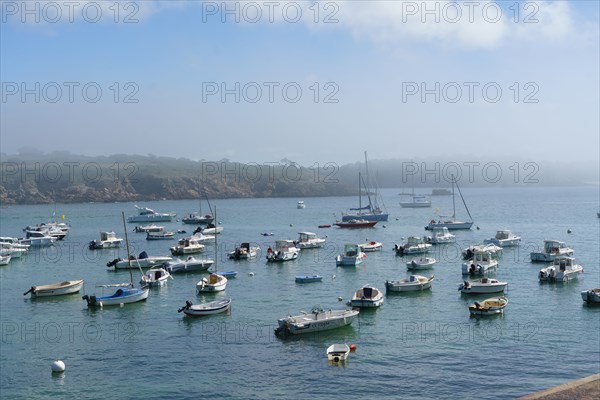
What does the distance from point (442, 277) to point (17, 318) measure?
34521 millimetres

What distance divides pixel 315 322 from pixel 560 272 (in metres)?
26.6

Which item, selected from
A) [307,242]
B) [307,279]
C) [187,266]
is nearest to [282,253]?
[187,266]

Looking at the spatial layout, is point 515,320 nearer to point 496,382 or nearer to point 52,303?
point 496,382

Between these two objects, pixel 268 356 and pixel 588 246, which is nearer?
pixel 268 356

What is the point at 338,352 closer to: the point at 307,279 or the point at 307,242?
the point at 307,279

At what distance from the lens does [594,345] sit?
117ft

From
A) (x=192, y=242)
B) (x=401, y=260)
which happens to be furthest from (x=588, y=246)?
(x=192, y=242)

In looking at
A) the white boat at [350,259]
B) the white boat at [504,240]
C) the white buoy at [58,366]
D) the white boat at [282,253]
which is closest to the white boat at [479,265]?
the white boat at [350,259]

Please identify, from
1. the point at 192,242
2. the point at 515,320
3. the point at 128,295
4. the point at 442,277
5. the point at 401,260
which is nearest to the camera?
the point at 515,320

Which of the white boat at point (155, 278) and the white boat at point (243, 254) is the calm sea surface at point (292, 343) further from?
the white boat at point (243, 254)

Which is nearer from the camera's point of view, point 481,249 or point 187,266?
point 187,266

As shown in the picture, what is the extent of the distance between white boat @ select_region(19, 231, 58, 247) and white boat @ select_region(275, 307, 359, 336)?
72398mm

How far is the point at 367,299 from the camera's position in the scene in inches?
1740

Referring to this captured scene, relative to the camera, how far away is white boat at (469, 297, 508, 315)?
138 feet
